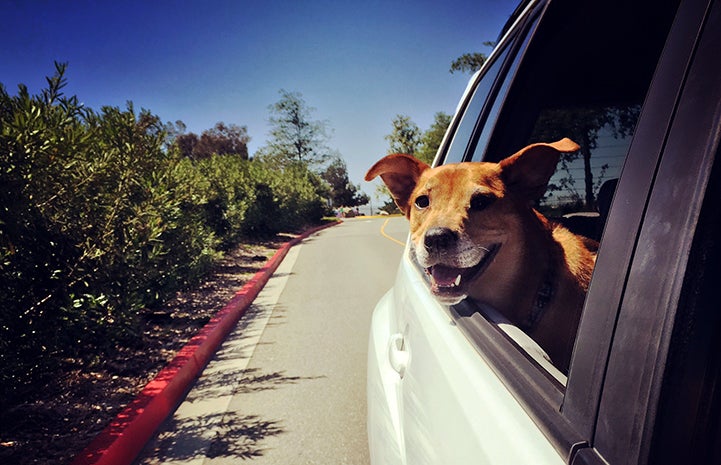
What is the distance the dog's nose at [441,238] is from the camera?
1388 mm

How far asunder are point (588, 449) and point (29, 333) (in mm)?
3610

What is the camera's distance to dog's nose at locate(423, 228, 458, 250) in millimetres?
1388

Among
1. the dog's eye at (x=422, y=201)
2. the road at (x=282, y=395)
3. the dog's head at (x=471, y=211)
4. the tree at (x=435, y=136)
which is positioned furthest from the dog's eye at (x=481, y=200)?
the tree at (x=435, y=136)

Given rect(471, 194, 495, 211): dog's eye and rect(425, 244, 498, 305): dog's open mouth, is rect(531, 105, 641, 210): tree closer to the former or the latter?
rect(471, 194, 495, 211): dog's eye

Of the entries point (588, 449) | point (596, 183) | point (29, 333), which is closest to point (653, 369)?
point (588, 449)

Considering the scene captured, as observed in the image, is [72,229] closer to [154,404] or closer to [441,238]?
[154,404]

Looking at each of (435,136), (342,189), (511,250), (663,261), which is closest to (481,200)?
(511,250)

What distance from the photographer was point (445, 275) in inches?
57.1

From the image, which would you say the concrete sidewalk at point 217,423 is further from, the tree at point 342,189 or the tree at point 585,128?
the tree at point 342,189

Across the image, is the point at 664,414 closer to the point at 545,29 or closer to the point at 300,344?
the point at 545,29

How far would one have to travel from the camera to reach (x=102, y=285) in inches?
143

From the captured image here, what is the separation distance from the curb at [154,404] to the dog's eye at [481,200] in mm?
2749

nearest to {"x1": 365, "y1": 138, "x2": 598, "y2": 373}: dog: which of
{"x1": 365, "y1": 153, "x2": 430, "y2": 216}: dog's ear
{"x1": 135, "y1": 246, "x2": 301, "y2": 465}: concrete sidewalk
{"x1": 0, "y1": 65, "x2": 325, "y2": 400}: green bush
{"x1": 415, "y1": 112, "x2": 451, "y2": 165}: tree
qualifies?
{"x1": 365, "y1": 153, "x2": 430, "y2": 216}: dog's ear

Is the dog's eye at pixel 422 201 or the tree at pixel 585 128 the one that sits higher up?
the tree at pixel 585 128
